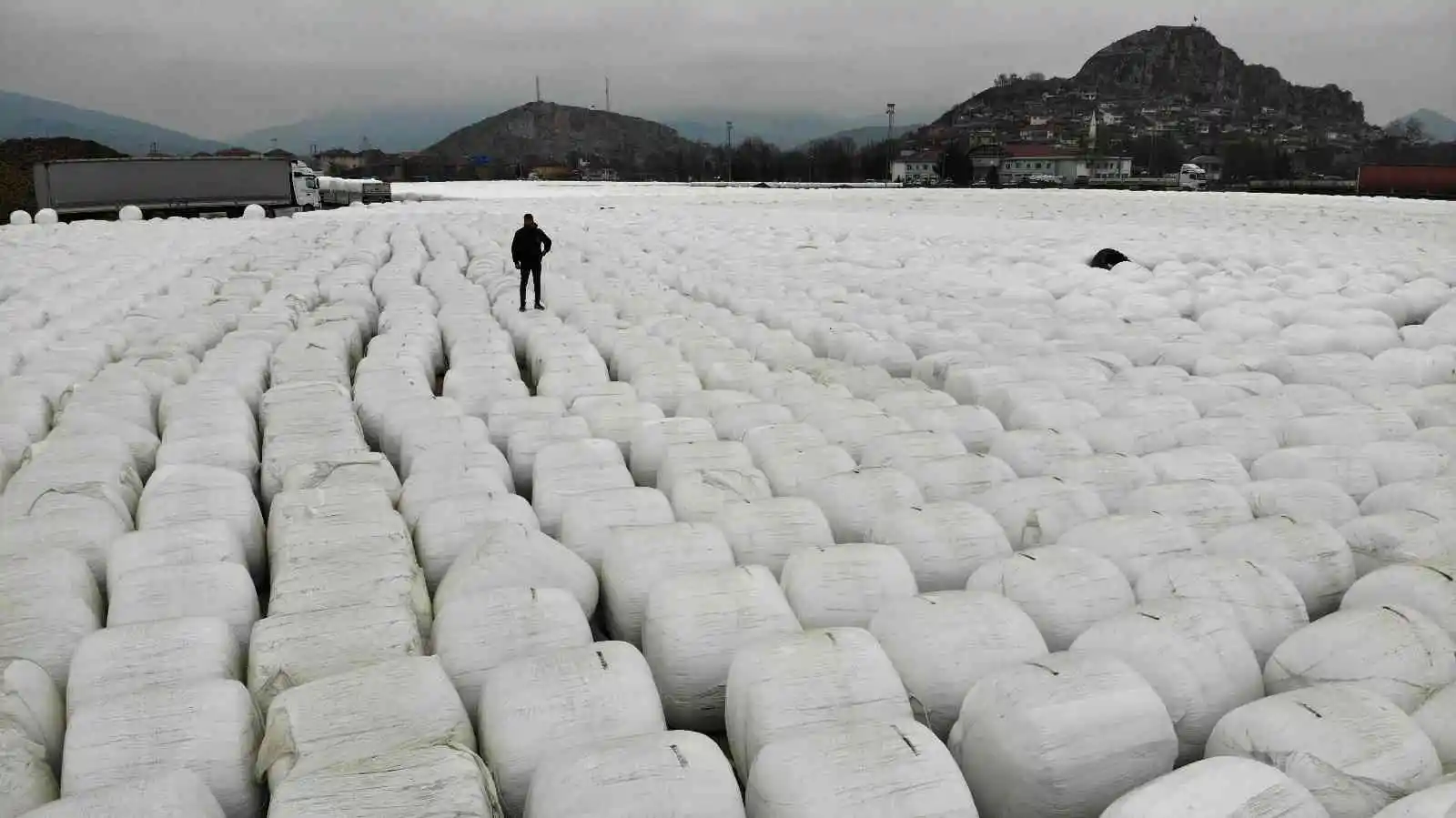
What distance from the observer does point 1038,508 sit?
4.46m

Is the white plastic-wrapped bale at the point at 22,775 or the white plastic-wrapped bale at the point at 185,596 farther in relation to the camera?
the white plastic-wrapped bale at the point at 185,596

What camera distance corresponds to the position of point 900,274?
12164 millimetres

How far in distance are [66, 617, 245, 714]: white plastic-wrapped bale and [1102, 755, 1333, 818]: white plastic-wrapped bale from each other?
2.74 metres

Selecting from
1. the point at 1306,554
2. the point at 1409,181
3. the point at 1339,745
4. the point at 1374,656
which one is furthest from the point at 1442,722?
the point at 1409,181

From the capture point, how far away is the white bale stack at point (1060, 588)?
359 centimetres

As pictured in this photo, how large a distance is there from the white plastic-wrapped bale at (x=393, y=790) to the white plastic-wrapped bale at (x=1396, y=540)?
374 cm

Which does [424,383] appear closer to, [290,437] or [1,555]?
[290,437]

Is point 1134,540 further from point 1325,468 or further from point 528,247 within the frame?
point 528,247

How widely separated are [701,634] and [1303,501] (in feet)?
10.3

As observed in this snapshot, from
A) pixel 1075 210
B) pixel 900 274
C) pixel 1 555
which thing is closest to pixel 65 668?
pixel 1 555

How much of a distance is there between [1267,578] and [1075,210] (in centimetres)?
2603

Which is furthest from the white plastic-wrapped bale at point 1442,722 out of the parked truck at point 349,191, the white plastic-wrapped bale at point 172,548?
the parked truck at point 349,191

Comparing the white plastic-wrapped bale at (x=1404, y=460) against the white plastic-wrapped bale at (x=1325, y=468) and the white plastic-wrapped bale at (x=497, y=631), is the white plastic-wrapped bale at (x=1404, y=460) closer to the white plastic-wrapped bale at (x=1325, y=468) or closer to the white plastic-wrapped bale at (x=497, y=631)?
the white plastic-wrapped bale at (x=1325, y=468)

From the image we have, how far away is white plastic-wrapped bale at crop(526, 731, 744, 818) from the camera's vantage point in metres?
Answer: 2.44
